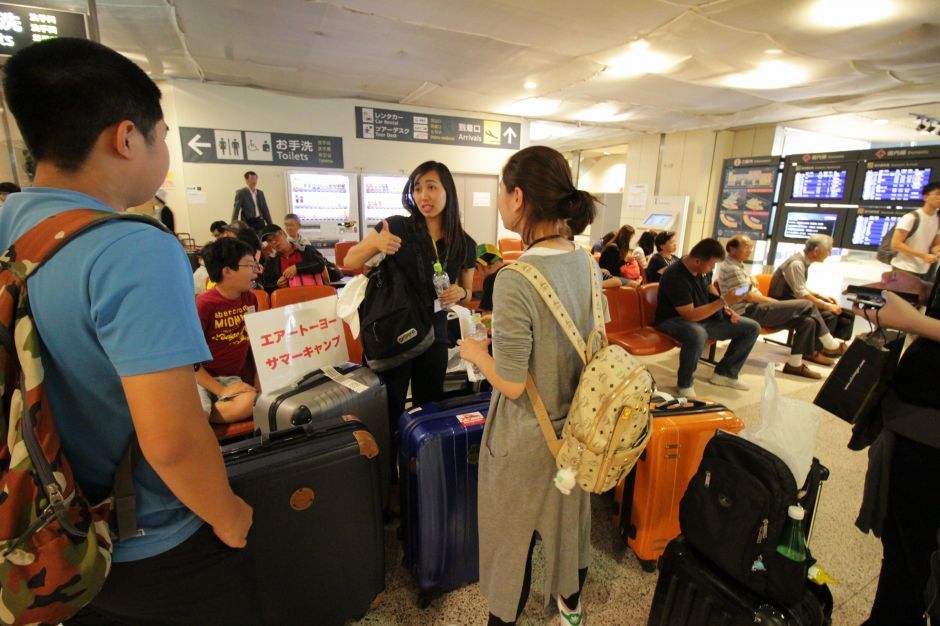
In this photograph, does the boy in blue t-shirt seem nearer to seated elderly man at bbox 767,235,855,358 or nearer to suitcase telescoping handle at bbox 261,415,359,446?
suitcase telescoping handle at bbox 261,415,359,446

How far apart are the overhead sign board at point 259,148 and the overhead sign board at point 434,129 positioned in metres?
0.63

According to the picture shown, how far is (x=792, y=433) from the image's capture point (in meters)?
1.23

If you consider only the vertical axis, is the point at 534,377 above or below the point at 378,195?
below

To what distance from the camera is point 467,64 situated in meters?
5.32

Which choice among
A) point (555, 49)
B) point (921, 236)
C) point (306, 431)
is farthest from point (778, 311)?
point (306, 431)

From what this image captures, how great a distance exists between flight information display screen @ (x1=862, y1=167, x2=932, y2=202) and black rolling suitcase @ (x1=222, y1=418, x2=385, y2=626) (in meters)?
7.92

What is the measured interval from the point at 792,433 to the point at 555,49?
468 cm

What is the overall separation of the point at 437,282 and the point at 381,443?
2.47 ft

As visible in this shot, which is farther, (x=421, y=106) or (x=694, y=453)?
(x=421, y=106)

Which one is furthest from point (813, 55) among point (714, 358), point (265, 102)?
point (265, 102)

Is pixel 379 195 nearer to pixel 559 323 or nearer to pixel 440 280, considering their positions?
pixel 440 280

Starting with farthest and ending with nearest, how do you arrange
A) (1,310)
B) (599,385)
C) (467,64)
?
1. (467,64)
2. (599,385)
3. (1,310)

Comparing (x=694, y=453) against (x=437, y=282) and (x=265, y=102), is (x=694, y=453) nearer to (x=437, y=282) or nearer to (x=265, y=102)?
(x=437, y=282)

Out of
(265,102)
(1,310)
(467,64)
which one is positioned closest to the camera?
(1,310)
